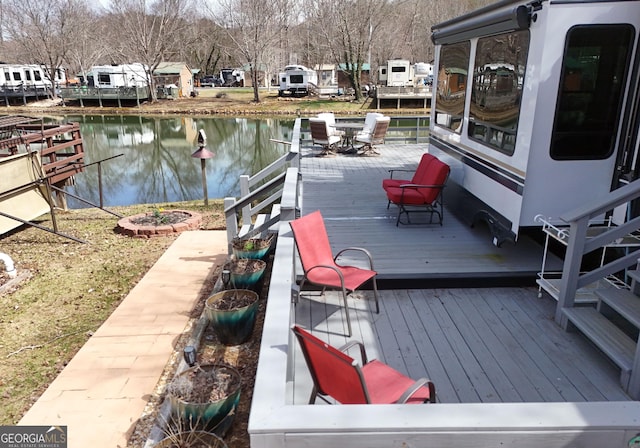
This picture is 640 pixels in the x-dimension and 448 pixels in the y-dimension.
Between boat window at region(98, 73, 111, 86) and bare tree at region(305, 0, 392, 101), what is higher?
bare tree at region(305, 0, 392, 101)

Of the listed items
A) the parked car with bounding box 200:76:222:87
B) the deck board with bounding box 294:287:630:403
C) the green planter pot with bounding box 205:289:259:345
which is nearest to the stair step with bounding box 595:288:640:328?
the deck board with bounding box 294:287:630:403

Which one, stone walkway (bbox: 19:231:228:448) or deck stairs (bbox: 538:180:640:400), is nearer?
deck stairs (bbox: 538:180:640:400)

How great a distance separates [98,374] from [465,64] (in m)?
4.61

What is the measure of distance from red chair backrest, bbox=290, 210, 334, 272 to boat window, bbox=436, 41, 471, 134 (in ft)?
8.42

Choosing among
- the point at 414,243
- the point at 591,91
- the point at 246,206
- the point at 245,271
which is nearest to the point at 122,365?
the point at 245,271

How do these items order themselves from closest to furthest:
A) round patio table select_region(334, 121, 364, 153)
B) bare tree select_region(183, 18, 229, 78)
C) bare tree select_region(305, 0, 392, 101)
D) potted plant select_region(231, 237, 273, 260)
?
potted plant select_region(231, 237, 273, 260), round patio table select_region(334, 121, 364, 153), bare tree select_region(305, 0, 392, 101), bare tree select_region(183, 18, 229, 78)

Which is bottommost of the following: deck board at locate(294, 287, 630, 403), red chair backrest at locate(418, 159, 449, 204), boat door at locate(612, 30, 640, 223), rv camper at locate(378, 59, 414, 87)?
deck board at locate(294, 287, 630, 403)

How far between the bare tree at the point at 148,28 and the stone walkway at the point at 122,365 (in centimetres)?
3225

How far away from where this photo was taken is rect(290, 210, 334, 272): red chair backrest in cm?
349

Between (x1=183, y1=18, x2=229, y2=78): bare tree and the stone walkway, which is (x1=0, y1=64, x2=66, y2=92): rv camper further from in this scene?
the stone walkway

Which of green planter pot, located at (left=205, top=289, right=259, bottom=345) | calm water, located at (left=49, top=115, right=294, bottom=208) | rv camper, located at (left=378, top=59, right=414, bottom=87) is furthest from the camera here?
rv camper, located at (left=378, top=59, right=414, bottom=87)

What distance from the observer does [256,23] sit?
3256 centimetres

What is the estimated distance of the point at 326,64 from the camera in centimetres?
4531

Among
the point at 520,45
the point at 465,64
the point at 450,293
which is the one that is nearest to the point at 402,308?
the point at 450,293
